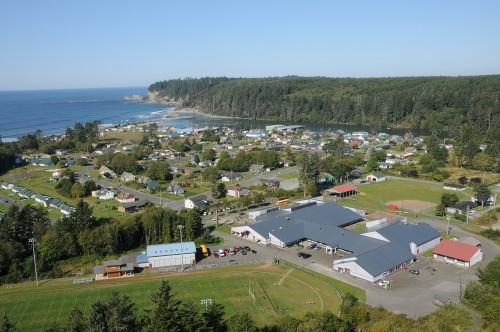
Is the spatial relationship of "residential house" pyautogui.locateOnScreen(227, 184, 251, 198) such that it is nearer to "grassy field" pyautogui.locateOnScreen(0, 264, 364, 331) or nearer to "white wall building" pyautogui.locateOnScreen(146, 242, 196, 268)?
"white wall building" pyautogui.locateOnScreen(146, 242, 196, 268)

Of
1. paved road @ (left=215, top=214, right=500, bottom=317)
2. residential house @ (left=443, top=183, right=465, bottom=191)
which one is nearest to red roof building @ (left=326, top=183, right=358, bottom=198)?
residential house @ (left=443, top=183, right=465, bottom=191)

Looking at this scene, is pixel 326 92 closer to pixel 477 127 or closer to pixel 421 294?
pixel 477 127

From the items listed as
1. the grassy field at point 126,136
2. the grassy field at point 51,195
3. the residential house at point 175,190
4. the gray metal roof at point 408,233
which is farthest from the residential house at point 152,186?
the grassy field at point 126,136

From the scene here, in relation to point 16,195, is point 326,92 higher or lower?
higher

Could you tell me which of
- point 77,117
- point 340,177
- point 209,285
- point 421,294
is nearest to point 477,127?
point 340,177

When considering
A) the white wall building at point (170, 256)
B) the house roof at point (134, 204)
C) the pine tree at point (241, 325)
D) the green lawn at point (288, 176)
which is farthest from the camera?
the green lawn at point (288, 176)

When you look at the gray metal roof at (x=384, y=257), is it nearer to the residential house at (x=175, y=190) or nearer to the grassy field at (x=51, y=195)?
the grassy field at (x=51, y=195)

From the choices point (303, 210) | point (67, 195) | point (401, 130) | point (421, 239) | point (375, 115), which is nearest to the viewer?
point (421, 239)
